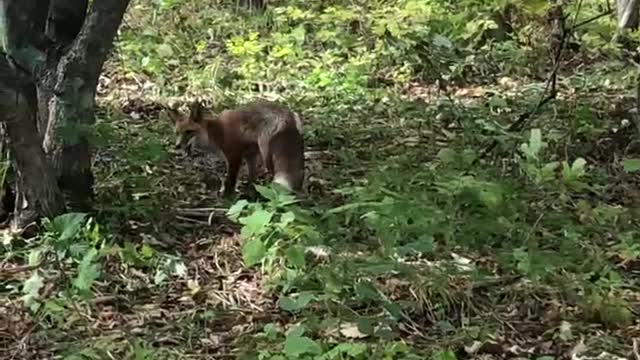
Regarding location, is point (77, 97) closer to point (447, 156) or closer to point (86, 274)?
point (86, 274)

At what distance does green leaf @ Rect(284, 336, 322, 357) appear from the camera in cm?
443

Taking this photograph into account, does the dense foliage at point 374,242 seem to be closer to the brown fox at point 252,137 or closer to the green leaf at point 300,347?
the green leaf at point 300,347

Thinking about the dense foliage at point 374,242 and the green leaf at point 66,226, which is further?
the green leaf at point 66,226

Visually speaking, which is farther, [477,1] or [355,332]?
[477,1]

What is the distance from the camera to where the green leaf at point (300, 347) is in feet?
14.5

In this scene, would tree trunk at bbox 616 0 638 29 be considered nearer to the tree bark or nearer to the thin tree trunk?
the tree bark

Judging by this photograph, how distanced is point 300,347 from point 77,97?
8.13 feet

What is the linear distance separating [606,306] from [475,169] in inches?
84.5

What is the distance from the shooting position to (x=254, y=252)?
17.8ft

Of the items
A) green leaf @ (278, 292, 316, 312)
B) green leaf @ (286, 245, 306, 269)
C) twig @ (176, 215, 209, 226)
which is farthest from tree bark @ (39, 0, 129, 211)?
green leaf @ (278, 292, 316, 312)

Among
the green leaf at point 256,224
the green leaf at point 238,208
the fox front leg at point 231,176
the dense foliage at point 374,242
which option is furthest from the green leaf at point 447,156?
the green leaf at point 256,224

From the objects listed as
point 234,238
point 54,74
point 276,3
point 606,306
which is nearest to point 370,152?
point 234,238

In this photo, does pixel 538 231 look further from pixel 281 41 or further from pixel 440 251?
pixel 281 41

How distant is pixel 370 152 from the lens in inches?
315
